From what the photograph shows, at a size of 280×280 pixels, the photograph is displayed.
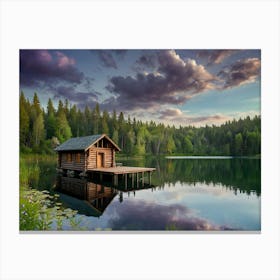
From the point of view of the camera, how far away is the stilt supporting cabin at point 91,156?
8500 mm

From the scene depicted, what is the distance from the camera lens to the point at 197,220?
5246 mm

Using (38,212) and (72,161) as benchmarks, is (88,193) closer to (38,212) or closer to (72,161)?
(38,212)

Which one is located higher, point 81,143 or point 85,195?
point 81,143

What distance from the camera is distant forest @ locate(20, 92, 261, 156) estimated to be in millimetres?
5625

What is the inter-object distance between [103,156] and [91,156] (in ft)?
2.07

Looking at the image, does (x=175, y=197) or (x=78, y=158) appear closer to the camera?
(x=175, y=197)

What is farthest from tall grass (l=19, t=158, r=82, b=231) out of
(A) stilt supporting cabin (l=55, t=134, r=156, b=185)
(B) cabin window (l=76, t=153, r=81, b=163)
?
(B) cabin window (l=76, t=153, r=81, b=163)

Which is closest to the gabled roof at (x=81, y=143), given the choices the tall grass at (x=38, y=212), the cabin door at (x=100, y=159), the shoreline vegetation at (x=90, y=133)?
the shoreline vegetation at (x=90, y=133)

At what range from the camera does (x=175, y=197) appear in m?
6.58

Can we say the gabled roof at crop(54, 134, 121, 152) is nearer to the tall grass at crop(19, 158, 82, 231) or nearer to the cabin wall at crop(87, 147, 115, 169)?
the cabin wall at crop(87, 147, 115, 169)

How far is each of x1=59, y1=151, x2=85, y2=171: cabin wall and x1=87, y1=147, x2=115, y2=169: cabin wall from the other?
0.28 m

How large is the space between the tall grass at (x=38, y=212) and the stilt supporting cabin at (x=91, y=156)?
251cm

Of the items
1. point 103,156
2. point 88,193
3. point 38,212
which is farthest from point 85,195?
point 103,156

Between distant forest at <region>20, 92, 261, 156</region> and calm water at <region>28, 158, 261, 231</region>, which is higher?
distant forest at <region>20, 92, 261, 156</region>
